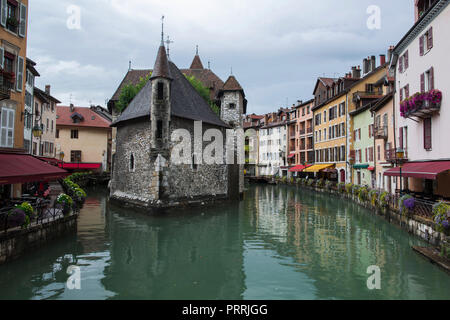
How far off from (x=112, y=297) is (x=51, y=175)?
23.3 ft

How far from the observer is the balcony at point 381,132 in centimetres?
2409

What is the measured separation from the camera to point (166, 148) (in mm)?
20953

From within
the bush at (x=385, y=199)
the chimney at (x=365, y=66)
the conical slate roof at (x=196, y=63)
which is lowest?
the bush at (x=385, y=199)

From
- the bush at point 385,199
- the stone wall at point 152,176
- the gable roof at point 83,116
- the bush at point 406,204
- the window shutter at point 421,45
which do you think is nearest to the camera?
the bush at point 406,204

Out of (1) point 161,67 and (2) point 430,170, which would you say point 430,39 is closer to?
(2) point 430,170

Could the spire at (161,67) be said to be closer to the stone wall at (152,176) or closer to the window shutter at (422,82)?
the stone wall at (152,176)

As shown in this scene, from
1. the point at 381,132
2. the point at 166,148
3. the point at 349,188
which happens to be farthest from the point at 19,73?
the point at 349,188

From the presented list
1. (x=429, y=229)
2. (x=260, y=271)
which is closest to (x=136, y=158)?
(x=260, y=271)

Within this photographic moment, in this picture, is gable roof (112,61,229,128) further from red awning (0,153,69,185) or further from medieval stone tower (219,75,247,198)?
red awning (0,153,69,185)

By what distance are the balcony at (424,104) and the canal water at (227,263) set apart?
6.04 meters

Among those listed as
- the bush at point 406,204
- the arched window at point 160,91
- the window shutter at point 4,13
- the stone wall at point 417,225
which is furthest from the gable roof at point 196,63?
the bush at point 406,204

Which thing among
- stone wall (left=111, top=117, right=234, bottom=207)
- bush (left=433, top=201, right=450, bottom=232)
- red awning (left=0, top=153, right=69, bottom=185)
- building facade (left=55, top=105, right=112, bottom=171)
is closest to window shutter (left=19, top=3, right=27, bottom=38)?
red awning (left=0, top=153, right=69, bottom=185)

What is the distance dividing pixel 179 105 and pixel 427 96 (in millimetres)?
15277

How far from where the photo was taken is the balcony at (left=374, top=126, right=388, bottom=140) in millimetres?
24094
